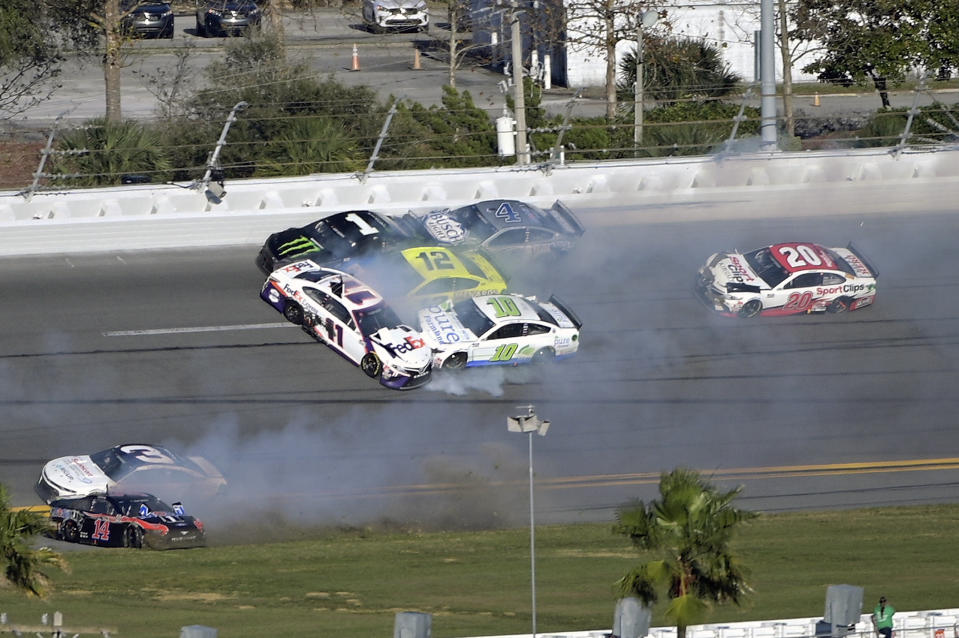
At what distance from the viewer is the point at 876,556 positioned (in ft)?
57.2

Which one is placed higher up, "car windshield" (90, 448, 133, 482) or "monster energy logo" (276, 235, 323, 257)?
"monster energy logo" (276, 235, 323, 257)

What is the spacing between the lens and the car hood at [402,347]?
71.5 feet

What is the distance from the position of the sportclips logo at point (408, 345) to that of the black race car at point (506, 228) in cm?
399

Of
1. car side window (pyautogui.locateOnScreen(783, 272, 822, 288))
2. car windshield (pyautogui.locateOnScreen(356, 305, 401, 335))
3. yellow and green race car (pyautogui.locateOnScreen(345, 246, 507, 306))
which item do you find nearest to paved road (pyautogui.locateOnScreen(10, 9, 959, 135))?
yellow and green race car (pyautogui.locateOnScreen(345, 246, 507, 306))

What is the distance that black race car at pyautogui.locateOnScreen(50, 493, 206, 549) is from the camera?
17.8 m

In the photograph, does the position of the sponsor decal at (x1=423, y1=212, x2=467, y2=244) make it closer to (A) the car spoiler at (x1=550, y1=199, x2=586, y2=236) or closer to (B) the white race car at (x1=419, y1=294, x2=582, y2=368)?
(A) the car spoiler at (x1=550, y1=199, x2=586, y2=236)

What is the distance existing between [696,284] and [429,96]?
67.0 ft

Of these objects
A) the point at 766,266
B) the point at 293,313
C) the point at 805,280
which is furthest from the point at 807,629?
the point at 293,313

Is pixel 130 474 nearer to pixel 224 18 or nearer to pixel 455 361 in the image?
pixel 455 361

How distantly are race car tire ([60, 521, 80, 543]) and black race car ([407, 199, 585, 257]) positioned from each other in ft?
32.1

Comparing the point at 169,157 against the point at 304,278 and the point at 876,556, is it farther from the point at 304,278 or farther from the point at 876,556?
the point at 876,556

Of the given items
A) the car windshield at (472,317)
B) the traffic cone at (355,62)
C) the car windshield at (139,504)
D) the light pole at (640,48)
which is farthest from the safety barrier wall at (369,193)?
the traffic cone at (355,62)

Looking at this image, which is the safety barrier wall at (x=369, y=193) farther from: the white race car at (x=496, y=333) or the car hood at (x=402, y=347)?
the car hood at (x=402, y=347)

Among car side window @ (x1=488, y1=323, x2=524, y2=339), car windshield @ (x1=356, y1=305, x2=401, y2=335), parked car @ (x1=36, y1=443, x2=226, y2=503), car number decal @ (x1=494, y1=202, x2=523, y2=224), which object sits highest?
car number decal @ (x1=494, y1=202, x2=523, y2=224)
